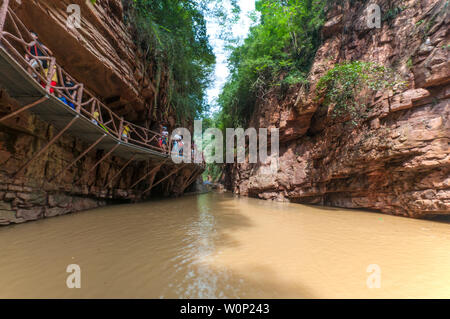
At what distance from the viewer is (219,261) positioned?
253 cm

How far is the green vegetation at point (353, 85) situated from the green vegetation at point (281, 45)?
1.71m

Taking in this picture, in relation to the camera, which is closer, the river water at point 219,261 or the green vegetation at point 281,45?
the river water at point 219,261

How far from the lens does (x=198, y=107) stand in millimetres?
13641

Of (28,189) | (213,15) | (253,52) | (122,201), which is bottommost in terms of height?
(122,201)

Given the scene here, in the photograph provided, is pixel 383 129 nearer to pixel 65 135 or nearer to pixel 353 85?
pixel 353 85

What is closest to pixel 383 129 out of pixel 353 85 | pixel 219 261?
pixel 353 85

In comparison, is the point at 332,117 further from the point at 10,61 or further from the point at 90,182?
the point at 90,182

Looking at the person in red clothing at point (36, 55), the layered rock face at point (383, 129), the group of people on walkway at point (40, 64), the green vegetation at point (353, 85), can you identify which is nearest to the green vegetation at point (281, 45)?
the layered rock face at point (383, 129)

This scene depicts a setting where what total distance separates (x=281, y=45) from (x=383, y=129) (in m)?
8.40

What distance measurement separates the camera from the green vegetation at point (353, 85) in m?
6.59

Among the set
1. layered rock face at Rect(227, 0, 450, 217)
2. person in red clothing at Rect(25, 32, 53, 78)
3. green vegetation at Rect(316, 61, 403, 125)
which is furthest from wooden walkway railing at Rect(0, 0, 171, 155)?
green vegetation at Rect(316, 61, 403, 125)

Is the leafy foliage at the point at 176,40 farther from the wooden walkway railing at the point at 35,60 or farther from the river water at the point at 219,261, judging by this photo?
the river water at the point at 219,261
